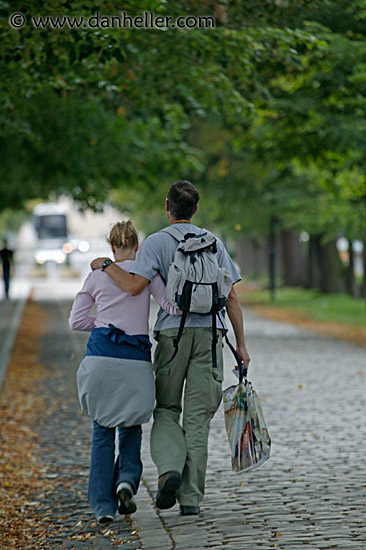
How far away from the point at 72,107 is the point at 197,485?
42.6 feet

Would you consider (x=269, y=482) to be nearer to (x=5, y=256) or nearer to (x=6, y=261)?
(x=5, y=256)

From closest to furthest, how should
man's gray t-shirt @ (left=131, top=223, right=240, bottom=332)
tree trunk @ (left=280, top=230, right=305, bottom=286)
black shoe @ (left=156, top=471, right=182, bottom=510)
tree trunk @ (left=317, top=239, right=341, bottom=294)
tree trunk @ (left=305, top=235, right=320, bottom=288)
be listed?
black shoe @ (left=156, top=471, right=182, bottom=510), man's gray t-shirt @ (left=131, top=223, right=240, bottom=332), tree trunk @ (left=317, top=239, right=341, bottom=294), tree trunk @ (left=305, top=235, right=320, bottom=288), tree trunk @ (left=280, top=230, right=305, bottom=286)

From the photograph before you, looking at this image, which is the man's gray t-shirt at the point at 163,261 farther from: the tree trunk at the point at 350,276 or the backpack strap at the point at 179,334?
the tree trunk at the point at 350,276

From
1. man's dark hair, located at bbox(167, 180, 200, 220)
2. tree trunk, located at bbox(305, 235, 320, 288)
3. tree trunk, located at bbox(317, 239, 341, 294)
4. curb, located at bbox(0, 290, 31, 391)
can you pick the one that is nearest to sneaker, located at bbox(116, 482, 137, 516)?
man's dark hair, located at bbox(167, 180, 200, 220)

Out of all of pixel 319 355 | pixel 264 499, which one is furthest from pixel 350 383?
pixel 264 499

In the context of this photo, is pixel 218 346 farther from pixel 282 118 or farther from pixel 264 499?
pixel 282 118

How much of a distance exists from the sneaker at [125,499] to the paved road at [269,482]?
100 millimetres

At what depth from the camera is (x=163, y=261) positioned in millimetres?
5926

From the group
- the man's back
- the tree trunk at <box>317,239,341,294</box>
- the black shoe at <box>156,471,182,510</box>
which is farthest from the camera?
the man's back

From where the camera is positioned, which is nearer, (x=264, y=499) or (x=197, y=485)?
(x=197, y=485)

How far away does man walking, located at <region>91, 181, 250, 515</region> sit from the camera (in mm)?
5859

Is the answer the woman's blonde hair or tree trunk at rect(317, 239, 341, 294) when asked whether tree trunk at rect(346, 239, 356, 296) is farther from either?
the woman's blonde hair

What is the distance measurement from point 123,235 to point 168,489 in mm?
1395

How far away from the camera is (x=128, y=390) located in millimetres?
5852
